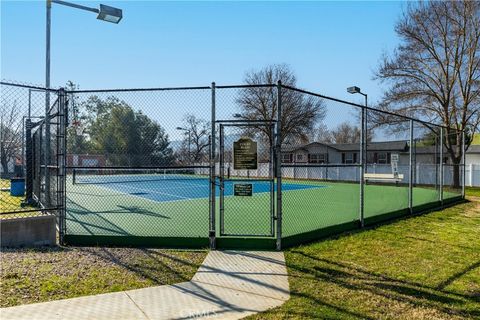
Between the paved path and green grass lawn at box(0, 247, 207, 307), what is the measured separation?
0.78ft

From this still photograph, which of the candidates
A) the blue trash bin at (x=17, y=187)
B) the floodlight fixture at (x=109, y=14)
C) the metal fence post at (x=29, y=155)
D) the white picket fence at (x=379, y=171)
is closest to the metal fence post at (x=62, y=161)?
the floodlight fixture at (x=109, y=14)

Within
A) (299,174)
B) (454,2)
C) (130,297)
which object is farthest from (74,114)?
(454,2)

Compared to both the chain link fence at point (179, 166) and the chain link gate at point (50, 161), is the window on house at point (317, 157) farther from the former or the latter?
the chain link gate at point (50, 161)

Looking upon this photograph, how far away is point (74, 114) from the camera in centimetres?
819

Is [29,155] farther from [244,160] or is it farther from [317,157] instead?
[317,157]

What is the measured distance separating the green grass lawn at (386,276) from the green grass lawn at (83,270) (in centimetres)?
177

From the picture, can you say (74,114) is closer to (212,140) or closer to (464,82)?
(212,140)

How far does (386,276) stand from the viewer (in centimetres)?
547

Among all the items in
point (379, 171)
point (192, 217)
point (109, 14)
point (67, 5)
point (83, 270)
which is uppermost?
point (67, 5)

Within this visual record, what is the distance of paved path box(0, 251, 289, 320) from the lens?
401cm

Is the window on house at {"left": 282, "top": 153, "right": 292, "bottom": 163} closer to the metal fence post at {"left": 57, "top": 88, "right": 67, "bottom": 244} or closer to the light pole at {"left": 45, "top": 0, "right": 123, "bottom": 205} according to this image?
the metal fence post at {"left": 57, "top": 88, "right": 67, "bottom": 244}

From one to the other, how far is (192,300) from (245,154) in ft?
9.79

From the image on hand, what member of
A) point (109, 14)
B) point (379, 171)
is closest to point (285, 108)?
point (379, 171)

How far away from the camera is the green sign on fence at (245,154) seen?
264 inches
